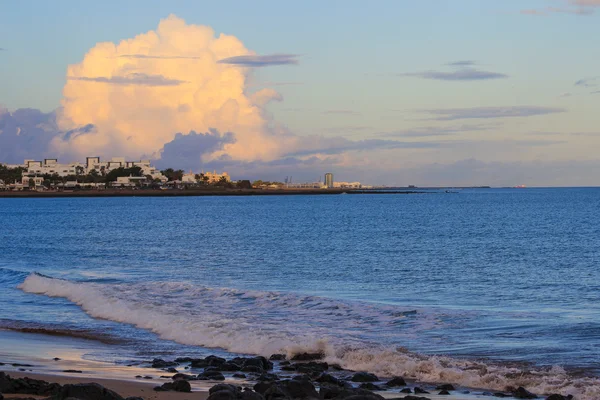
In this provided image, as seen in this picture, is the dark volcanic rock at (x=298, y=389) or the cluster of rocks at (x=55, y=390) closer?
the cluster of rocks at (x=55, y=390)

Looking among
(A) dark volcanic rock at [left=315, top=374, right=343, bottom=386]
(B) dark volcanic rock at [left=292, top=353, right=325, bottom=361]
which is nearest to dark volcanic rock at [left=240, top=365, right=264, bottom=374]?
(A) dark volcanic rock at [left=315, top=374, right=343, bottom=386]

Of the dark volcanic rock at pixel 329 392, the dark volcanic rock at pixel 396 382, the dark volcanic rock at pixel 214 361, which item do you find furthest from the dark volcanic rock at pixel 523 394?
the dark volcanic rock at pixel 214 361

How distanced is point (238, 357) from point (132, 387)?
483 cm

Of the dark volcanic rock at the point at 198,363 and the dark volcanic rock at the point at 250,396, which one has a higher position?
the dark volcanic rock at the point at 250,396

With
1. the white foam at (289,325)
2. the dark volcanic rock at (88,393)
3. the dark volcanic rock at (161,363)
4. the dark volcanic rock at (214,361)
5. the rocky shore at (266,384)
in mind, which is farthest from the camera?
the dark volcanic rock at (214,361)

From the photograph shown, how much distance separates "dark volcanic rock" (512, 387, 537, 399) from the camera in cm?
1455

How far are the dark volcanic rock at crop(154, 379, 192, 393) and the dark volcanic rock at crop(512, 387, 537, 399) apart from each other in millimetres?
6076

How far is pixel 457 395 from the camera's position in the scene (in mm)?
14625

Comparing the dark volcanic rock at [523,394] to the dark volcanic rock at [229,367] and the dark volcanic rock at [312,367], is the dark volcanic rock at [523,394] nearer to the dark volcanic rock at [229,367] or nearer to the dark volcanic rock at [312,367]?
the dark volcanic rock at [312,367]

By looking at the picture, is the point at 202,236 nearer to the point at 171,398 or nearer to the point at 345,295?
the point at 345,295

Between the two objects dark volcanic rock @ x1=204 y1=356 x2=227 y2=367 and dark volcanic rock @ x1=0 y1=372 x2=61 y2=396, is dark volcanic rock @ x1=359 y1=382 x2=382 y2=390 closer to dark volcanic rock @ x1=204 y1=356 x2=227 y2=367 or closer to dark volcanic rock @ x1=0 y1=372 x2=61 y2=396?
dark volcanic rock @ x1=204 y1=356 x2=227 y2=367

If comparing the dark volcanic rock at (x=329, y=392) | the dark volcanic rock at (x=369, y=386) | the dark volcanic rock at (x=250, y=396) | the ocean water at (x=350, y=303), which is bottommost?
the ocean water at (x=350, y=303)

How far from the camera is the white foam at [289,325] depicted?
632 inches

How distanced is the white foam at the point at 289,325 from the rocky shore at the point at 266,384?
0.60 metres
